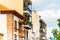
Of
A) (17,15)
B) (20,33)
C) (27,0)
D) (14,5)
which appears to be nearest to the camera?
(17,15)

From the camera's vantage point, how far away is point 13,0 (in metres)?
64.4

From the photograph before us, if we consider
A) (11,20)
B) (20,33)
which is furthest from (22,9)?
(11,20)

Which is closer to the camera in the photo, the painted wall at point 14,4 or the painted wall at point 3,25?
the painted wall at point 3,25

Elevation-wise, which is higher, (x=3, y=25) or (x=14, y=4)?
(x=14, y=4)

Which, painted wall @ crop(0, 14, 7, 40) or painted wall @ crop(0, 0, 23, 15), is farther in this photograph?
painted wall @ crop(0, 0, 23, 15)

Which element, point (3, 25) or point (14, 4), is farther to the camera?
point (14, 4)

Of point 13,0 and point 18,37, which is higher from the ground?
point 13,0

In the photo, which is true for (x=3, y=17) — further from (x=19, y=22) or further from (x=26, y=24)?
(x=26, y=24)

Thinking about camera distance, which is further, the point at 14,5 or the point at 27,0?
the point at 27,0

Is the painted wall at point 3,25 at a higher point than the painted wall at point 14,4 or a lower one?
lower

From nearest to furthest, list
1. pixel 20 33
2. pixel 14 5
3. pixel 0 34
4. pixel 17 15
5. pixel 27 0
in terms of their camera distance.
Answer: pixel 0 34 → pixel 17 15 → pixel 20 33 → pixel 14 5 → pixel 27 0

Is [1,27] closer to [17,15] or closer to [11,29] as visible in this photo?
[11,29]

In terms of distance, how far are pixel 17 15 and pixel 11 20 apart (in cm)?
425

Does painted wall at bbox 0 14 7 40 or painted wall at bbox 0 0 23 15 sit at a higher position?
painted wall at bbox 0 0 23 15
